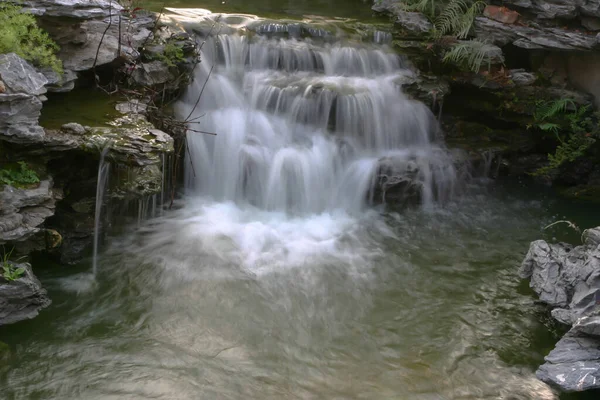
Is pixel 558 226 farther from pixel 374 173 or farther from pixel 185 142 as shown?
pixel 185 142

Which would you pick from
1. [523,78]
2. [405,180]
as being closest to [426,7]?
[523,78]

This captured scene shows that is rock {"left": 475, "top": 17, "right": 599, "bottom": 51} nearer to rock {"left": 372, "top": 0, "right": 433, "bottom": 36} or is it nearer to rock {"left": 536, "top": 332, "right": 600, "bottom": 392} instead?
rock {"left": 372, "top": 0, "right": 433, "bottom": 36}

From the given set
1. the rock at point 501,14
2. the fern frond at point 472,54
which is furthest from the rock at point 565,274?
the rock at point 501,14

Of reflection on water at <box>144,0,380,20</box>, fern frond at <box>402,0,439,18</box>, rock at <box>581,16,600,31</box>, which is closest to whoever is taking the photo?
rock at <box>581,16,600,31</box>

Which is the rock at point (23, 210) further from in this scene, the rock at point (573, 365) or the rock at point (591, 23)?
the rock at point (591, 23)

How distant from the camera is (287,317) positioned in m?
5.80

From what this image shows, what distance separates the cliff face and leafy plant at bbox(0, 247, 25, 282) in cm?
654

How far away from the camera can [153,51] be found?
764cm

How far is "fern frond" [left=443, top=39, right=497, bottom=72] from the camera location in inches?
347

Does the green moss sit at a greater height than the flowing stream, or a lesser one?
greater

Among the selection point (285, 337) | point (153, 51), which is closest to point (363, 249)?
point (285, 337)

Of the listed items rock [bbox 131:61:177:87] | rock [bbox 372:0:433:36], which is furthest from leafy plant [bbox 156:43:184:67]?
rock [bbox 372:0:433:36]

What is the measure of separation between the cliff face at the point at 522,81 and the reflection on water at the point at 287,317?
6.97 feet

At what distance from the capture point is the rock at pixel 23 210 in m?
5.25
